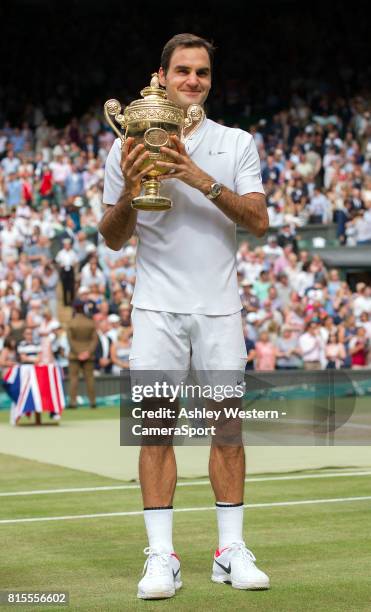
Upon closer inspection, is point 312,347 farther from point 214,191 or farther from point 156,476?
point 214,191

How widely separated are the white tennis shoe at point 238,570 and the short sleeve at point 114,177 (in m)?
1.58

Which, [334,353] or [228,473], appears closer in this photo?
[228,473]

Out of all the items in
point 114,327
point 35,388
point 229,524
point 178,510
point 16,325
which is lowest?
point 35,388

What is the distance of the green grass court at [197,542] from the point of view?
511 centimetres

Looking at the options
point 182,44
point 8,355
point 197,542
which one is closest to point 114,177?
point 182,44

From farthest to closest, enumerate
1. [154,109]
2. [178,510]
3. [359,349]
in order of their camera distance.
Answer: [359,349]
[178,510]
[154,109]

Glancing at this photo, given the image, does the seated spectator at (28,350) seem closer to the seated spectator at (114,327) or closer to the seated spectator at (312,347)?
the seated spectator at (114,327)

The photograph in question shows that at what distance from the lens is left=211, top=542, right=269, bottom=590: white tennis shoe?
5.24m

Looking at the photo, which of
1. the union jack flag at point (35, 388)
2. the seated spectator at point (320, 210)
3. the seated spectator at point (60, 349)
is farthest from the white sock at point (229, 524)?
the seated spectator at point (320, 210)

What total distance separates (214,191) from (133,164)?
1.15ft

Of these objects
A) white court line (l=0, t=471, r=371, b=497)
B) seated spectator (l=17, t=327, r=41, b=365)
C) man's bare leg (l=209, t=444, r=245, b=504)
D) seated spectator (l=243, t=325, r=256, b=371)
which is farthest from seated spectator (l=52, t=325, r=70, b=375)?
man's bare leg (l=209, t=444, r=245, b=504)

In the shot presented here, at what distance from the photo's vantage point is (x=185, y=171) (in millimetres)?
5066

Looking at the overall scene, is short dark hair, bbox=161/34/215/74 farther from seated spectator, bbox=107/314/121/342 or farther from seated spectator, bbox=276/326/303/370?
seated spectator, bbox=107/314/121/342

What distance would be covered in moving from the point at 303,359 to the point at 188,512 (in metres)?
13.5
